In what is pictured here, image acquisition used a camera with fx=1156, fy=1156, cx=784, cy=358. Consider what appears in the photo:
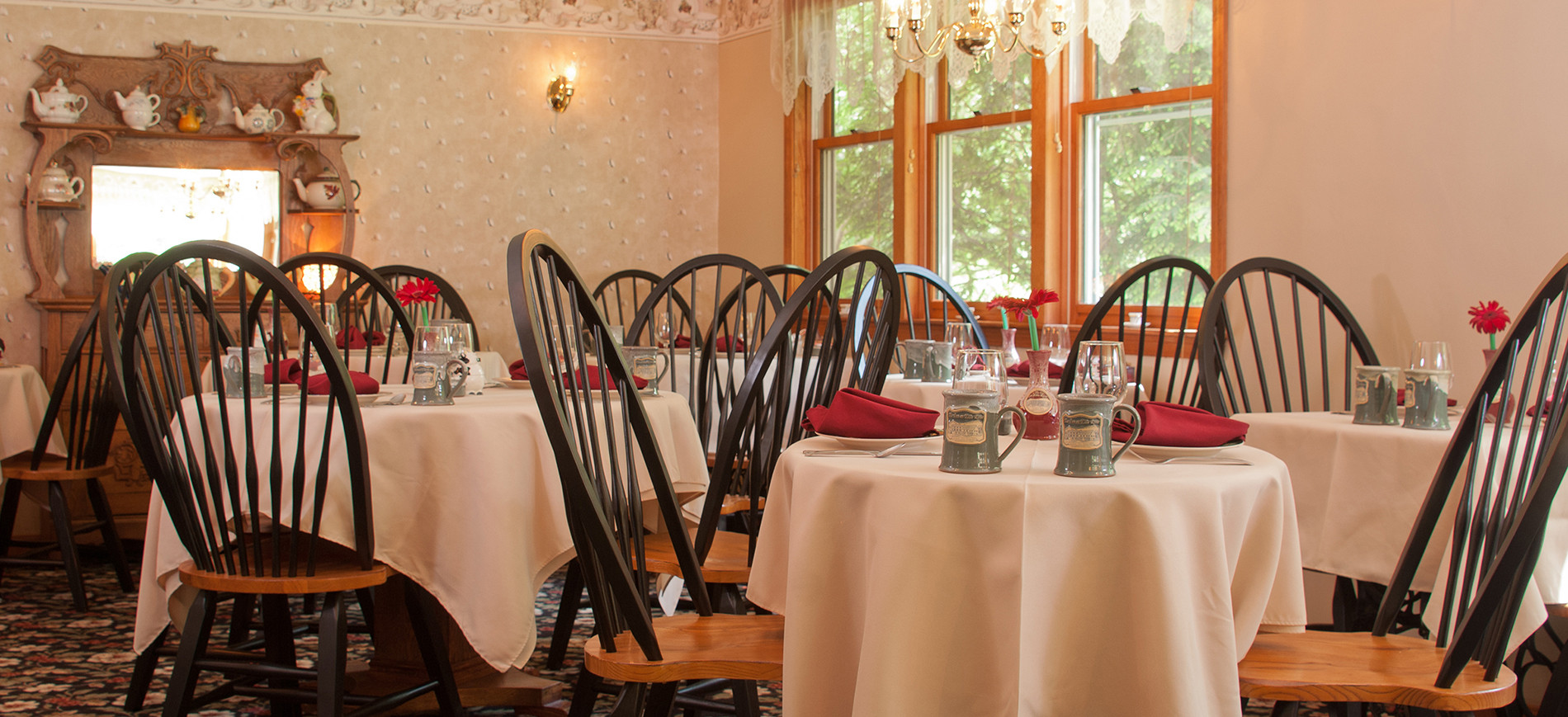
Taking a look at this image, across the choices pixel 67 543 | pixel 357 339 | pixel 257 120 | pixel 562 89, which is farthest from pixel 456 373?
pixel 562 89

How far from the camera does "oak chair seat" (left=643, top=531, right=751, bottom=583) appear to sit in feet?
6.77

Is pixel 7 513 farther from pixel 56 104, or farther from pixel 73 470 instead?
pixel 56 104

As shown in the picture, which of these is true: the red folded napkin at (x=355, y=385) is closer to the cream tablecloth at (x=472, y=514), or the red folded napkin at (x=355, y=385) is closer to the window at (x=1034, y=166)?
the cream tablecloth at (x=472, y=514)

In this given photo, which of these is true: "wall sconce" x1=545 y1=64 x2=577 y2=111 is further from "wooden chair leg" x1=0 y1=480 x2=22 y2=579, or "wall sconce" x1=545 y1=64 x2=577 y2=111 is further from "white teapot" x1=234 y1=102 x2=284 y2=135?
"wooden chair leg" x1=0 y1=480 x2=22 y2=579

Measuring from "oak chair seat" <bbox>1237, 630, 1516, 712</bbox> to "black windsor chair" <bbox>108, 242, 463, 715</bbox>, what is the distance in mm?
1474

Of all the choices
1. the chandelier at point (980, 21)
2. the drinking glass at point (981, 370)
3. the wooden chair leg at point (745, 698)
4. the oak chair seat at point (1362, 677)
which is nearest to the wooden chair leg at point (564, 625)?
the wooden chair leg at point (745, 698)

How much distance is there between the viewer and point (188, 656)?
2.07 meters

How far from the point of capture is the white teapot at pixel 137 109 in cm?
558

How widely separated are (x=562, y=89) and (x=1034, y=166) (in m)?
2.71

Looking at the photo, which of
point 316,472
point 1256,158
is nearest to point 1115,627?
point 316,472

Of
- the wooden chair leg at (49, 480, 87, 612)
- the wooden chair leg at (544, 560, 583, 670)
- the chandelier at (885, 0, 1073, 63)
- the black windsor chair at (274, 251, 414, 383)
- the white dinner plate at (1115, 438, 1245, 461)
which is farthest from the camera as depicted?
the chandelier at (885, 0, 1073, 63)

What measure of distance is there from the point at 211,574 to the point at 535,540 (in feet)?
1.88

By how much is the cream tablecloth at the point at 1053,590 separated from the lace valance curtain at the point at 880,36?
3174 mm

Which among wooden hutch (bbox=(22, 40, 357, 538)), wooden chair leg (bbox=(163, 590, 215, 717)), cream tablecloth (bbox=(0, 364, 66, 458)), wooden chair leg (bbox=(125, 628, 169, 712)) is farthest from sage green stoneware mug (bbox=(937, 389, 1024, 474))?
wooden hutch (bbox=(22, 40, 357, 538))
